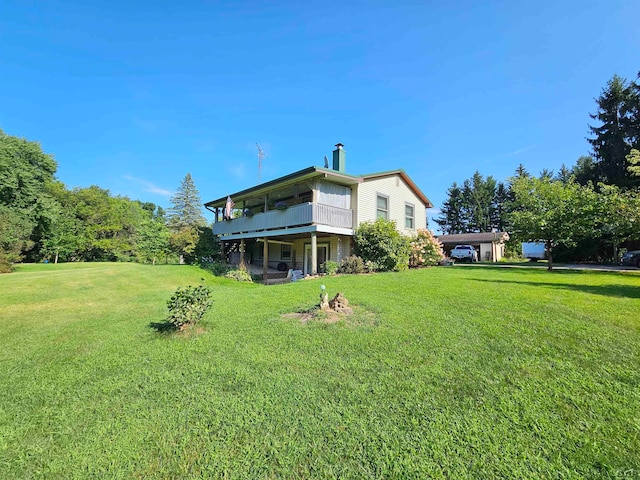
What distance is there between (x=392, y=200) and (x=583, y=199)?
29.0ft

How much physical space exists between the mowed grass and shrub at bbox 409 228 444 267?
9.46 metres

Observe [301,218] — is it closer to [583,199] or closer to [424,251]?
[424,251]

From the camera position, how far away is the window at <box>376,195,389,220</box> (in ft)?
55.0

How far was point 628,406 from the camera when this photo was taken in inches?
108

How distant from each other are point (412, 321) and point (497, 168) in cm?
5385

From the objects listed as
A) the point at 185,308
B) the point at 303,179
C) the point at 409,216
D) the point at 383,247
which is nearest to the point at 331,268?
the point at 383,247

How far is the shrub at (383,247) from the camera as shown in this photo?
13.7 meters

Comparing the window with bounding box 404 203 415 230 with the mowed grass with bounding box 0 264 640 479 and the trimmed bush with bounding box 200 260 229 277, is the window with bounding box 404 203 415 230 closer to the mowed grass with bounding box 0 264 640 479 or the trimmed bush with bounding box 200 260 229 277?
the trimmed bush with bounding box 200 260 229 277

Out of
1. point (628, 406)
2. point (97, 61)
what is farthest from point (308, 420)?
point (97, 61)

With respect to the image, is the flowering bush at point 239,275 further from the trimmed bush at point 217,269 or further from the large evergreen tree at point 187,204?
the large evergreen tree at point 187,204

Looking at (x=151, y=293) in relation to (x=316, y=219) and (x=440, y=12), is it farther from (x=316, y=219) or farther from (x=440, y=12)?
(x=440, y=12)

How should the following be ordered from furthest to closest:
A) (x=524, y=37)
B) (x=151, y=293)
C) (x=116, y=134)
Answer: (x=116, y=134), (x=524, y=37), (x=151, y=293)

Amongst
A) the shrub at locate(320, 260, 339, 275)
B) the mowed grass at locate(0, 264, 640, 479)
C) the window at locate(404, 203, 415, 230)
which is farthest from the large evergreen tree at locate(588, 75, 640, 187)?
the mowed grass at locate(0, 264, 640, 479)

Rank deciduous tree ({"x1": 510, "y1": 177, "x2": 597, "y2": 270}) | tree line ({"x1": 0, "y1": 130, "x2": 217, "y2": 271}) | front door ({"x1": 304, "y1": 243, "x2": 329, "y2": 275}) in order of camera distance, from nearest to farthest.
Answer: deciduous tree ({"x1": 510, "y1": 177, "x2": 597, "y2": 270}) < front door ({"x1": 304, "y1": 243, "x2": 329, "y2": 275}) < tree line ({"x1": 0, "y1": 130, "x2": 217, "y2": 271})
